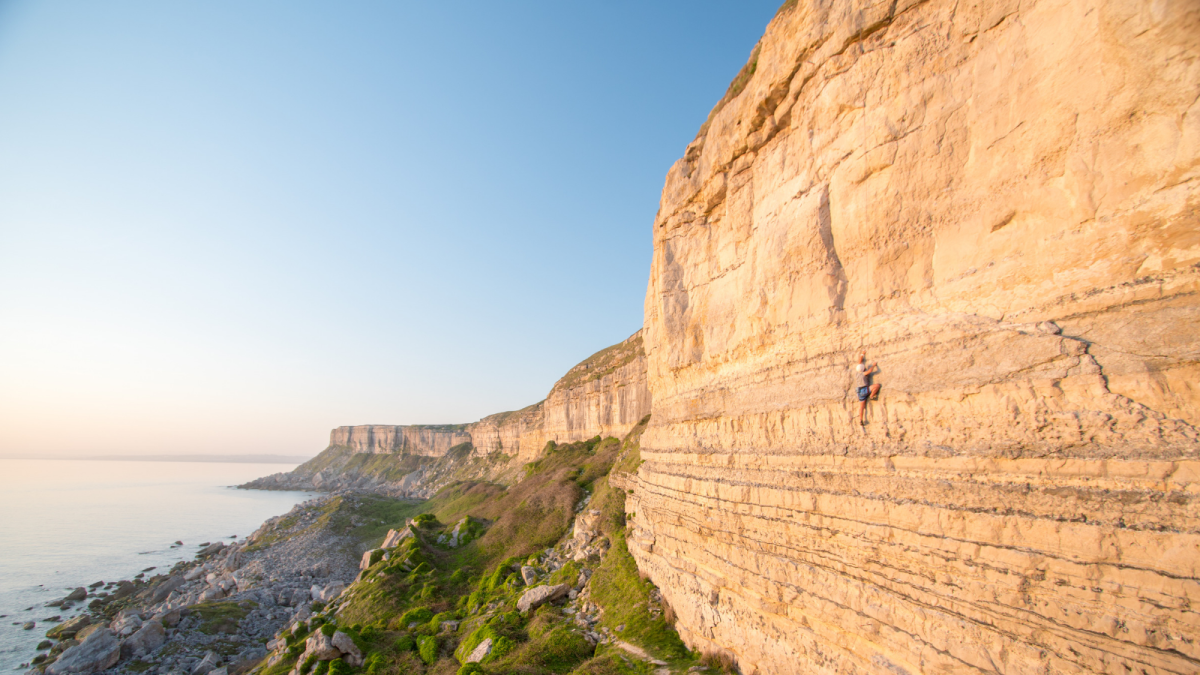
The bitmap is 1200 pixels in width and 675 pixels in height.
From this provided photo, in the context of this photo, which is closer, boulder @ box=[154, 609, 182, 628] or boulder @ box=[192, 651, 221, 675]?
boulder @ box=[192, 651, 221, 675]

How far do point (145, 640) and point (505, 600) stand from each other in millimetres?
19224

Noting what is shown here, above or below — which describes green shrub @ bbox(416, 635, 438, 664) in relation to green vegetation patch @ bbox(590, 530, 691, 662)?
below

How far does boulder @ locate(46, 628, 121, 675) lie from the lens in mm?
20500

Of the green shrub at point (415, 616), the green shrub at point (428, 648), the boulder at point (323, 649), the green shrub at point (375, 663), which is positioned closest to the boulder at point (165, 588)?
the boulder at point (323, 649)

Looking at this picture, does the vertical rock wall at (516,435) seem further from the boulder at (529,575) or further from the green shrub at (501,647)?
the green shrub at (501,647)

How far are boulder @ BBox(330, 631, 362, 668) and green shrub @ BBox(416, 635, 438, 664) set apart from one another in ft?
7.07

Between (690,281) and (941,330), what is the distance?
845 cm

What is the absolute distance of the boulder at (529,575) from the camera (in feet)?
65.2

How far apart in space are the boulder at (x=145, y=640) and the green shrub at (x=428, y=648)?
1598 cm

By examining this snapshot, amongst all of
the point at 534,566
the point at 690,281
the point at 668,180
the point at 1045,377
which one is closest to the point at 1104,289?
the point at 1045,377

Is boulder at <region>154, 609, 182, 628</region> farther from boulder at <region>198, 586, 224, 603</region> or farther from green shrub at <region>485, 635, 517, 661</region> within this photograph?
green shrub at <region>485, 635, 517, 661</region>

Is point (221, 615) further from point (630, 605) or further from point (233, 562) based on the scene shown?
point (630, 605)

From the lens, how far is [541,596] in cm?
1722

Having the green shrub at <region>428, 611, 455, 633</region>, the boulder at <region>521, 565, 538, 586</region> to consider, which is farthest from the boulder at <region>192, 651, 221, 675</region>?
the boulder at <region>521, 565, 538, 586</region>
